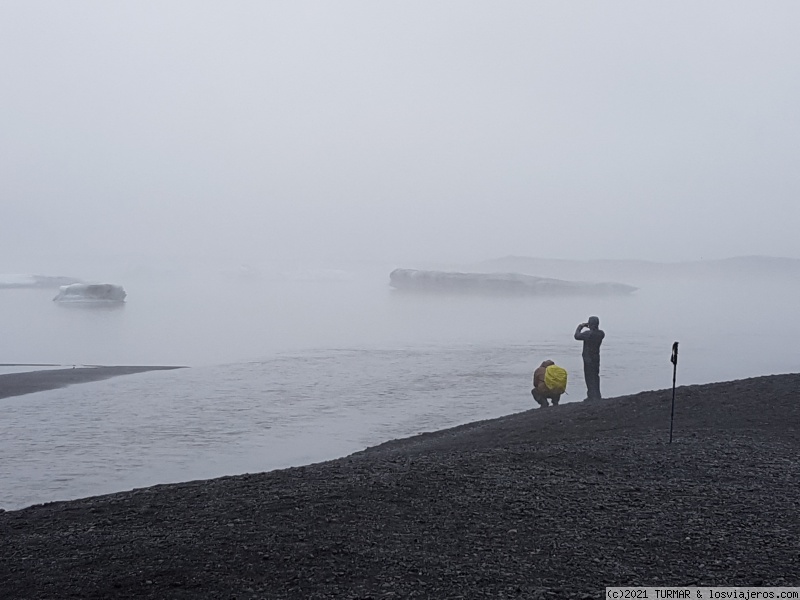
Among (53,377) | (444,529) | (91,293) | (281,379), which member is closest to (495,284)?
(91,293)

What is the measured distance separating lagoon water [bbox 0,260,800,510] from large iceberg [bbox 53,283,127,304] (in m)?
2.32

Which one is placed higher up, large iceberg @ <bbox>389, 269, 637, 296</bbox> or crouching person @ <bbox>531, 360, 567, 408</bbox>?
large iceberg @ <bbox>389, 269, 637, 296</bbox>

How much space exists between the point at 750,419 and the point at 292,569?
5926mm

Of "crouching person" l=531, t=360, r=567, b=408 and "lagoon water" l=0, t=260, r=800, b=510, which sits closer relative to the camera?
"lagoon water" l=0, t=260, r=800, b=510

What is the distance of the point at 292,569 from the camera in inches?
159

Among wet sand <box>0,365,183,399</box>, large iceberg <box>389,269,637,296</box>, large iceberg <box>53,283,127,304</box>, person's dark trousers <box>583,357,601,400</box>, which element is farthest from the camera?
large iceberg <box>389,269,637,296</box>

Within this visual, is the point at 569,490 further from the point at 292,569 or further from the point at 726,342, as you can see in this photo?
the point at 726,342

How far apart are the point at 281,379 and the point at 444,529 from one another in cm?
1370

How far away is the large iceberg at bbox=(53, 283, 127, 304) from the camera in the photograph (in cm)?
4419

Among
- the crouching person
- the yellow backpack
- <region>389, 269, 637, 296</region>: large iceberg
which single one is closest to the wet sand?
the crouching person

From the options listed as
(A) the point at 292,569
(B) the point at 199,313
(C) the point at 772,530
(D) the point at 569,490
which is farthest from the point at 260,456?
(B) the point at 199,313

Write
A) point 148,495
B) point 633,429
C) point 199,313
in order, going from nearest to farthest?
point 148,495
point 633,429
point 199,313

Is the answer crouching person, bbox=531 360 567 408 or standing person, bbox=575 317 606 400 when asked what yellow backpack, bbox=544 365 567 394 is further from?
standing person, bbox=575 317 606 400

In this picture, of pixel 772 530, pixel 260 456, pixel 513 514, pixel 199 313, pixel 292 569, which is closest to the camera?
pixel 292 569
